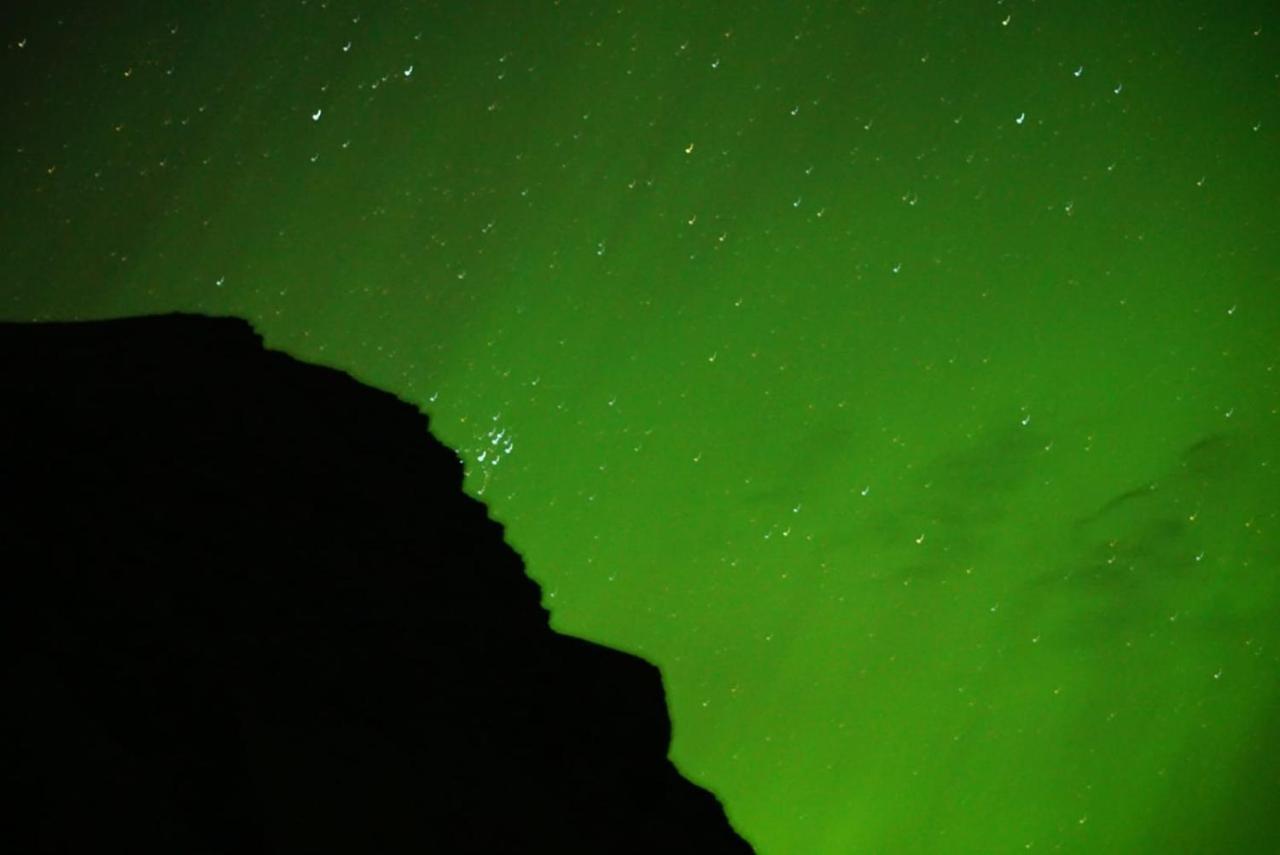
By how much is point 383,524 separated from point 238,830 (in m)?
4.94

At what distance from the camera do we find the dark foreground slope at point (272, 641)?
3.91 meters

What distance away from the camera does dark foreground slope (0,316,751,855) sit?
3914 mm

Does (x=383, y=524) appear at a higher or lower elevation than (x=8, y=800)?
higher

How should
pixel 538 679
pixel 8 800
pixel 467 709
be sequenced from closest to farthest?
pixel 8 800 < pixel 467 709 < pixel 538 679

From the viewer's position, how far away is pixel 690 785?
868 centimetres

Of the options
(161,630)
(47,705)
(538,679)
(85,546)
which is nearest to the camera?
(47,705)

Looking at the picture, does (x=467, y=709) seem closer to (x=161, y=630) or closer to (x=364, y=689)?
(x=364, y=689)

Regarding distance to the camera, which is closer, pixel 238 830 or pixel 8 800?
pixel 8 800

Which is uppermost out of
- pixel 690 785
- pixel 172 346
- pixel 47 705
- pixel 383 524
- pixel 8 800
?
pixel 172 346

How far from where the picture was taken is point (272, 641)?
5949mm

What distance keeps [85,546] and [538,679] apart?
4368mm

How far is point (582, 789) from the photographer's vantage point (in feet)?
22.9

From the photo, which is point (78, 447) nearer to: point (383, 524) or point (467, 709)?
point (383, 524)

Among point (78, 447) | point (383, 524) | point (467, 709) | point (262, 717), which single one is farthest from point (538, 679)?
point (78, 447)
